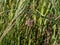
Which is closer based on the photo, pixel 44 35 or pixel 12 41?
pixel 12 41

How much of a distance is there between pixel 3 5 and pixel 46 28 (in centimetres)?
36

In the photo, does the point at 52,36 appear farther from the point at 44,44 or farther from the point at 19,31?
the point at 19,31

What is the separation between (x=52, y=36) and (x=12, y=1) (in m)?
0.40

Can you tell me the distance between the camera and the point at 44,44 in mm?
1280

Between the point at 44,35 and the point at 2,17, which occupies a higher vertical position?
the point at 2,17

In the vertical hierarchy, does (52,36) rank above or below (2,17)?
below

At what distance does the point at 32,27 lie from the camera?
1292mm

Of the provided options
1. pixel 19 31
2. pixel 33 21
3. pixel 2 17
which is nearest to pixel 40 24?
pixel 33 21

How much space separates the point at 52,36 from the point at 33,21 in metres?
0.18

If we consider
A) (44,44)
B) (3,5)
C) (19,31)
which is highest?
(3,5)

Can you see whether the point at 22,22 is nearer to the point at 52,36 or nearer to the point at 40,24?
the point at 40,24

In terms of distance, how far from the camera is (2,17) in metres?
1.26

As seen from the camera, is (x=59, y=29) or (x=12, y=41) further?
(x=59, y=29)

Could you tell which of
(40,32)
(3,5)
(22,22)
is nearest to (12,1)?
(3,5)
